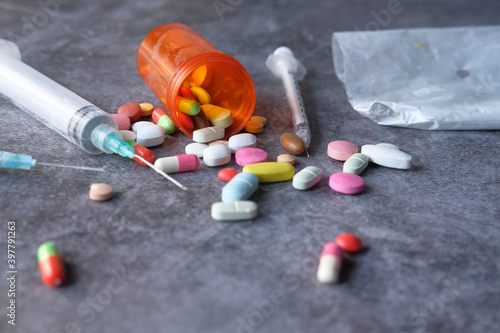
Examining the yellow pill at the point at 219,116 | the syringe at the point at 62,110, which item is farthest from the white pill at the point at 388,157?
the syringe at the point at 62,110

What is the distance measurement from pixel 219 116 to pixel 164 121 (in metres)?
0.16

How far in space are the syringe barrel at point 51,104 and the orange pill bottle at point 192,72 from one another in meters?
0.21

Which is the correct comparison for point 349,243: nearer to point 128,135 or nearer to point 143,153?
point 143,153

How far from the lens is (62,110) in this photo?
1350mm

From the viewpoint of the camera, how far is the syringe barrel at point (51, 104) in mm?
1310

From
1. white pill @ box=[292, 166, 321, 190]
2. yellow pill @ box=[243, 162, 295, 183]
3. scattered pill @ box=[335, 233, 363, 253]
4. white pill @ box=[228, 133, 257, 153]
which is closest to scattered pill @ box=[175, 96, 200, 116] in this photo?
white pill @ box=[228, 133, 257, 153]

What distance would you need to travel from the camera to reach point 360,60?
70.9 inches

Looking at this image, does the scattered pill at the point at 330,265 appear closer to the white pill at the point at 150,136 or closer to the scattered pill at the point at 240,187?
the scattered pill at the point at 240,187

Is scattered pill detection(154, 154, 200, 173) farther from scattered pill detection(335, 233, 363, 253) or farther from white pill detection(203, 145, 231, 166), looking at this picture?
scattered pill detection(335, 233, 363, 253)

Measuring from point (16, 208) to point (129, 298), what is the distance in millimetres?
381

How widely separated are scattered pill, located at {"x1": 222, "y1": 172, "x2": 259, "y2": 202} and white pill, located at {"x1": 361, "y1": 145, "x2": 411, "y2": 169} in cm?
32

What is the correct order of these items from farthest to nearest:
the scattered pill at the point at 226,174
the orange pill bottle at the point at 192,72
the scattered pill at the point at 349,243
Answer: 1. the orange pill bottle at the point at 192,72
2. the scattered pill at the point at 226,174
3. the scattered pill at the point at 349,243

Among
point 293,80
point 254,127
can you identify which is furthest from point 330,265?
point 293,80

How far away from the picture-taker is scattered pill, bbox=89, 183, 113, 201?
1166 mm
